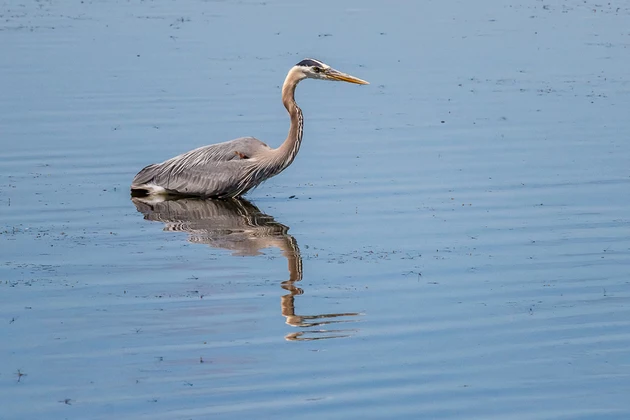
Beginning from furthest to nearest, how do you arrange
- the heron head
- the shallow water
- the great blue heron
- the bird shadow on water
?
the heron head
the great blue heron
the bird shadow on water
the shallow water

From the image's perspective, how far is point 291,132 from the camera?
13.1 metres

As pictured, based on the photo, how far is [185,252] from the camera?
1052cm

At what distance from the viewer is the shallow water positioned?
7391mm

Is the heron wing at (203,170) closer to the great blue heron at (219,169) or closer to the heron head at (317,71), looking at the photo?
the great blue heron at (219,169)

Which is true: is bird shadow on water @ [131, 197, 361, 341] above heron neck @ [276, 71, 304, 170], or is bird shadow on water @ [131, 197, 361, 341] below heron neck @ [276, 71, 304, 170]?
below

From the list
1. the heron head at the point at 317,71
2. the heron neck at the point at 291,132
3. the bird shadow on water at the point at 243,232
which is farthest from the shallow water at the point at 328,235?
the heron head at the point at 317,71

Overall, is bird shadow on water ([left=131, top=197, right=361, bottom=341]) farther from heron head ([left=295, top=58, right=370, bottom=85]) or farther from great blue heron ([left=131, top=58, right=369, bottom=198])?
heron head ([left=295, top=58, right=370, bottom=85])

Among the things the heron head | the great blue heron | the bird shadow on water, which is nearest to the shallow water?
the bird shadow on water

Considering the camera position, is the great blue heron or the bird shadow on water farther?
the great blue heron

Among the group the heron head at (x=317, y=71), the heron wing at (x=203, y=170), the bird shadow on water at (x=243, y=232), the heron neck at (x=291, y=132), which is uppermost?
the heron head at (x=317, y=71)

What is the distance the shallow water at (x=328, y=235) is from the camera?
739 cm

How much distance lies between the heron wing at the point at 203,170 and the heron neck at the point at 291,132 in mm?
215

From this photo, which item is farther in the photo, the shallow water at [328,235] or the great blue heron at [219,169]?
the great blue heron at [219,169]

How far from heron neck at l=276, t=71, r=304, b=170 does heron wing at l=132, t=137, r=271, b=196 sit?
0.21 meters
